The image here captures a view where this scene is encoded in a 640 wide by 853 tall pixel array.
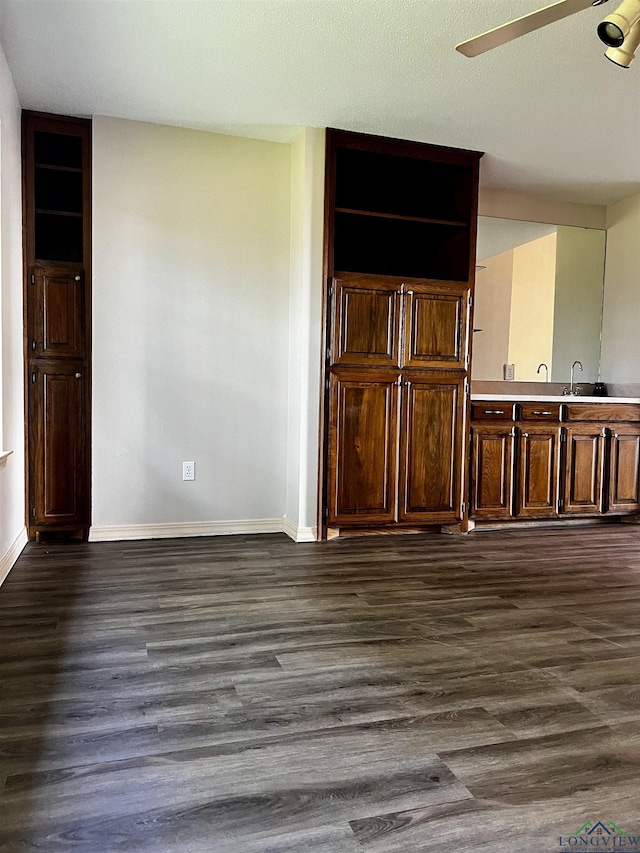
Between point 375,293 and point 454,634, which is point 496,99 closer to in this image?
point 375,293

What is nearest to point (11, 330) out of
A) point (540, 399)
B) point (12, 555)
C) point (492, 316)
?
point (12, 555)

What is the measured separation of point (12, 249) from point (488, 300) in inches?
113

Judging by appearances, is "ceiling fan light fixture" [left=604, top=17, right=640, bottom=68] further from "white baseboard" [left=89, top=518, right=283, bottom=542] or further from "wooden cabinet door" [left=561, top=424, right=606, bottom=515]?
"white baseboard" [left=89, top=518, right=283, bottom=542]

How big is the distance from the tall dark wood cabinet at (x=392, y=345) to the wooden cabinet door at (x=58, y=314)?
136cm

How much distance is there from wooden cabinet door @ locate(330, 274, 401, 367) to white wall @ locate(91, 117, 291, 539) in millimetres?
379

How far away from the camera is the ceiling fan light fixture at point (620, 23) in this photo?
169 cm

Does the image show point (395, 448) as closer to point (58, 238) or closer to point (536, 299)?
point (536, 299)

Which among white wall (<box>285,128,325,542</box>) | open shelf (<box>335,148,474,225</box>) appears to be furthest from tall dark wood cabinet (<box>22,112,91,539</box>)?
open shelf (<box>335,148,474,225</box>)

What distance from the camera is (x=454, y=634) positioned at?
2.27m

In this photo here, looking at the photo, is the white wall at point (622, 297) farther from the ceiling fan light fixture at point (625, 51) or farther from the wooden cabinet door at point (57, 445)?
the wooden cabinet door at point (57, 445)

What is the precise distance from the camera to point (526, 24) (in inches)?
73.4

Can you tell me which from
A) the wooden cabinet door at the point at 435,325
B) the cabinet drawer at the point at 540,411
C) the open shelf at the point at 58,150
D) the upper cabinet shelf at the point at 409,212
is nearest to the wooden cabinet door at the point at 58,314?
the open shelf at the point at 58,150

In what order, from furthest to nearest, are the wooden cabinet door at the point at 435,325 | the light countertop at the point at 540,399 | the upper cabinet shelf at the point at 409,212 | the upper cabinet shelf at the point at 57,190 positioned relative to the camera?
1. the light countertop at the point at 540,399
2. the upper cabinet shelf at the point at 409,212
3. the wooden cabinet door at the point at 435,325
4. the upper cabinet shelf at the point at 57,190

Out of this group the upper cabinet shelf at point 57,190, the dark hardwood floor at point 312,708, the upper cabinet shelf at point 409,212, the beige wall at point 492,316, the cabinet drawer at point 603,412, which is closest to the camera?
the dark hardwood floor at point 312,708
